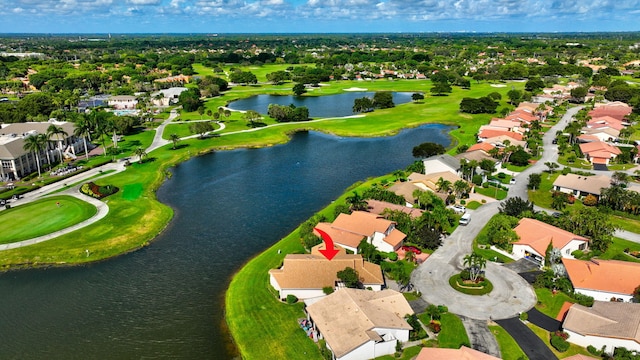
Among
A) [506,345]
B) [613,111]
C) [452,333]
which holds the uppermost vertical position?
[613,111]

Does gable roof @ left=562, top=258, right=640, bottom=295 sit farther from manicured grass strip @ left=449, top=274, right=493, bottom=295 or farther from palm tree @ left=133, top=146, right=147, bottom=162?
palm tree @ left=133, top=146, right=147, bottom=162

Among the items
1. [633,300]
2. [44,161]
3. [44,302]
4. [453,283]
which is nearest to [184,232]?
[44,302]

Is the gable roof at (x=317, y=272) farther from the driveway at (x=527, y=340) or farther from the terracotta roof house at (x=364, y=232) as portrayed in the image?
the driveway at (x=527, y=340)

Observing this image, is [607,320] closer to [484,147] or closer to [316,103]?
[484,147]

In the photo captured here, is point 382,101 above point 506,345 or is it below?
above

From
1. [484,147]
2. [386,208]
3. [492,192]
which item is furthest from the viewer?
[484,147]

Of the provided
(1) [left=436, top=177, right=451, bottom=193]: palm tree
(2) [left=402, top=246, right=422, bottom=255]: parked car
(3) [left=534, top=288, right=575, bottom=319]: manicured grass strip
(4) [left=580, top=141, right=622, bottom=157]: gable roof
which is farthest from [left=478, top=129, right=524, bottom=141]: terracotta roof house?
(3) [left=534, top=288, right=575, bottom=319]: manicured grass strip

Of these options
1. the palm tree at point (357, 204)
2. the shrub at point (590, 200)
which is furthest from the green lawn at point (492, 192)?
the palm tree at point (357, 204)

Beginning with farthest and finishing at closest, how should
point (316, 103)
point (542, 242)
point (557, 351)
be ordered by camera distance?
point (316, 103)
point (542, 242)
point (557, 351)

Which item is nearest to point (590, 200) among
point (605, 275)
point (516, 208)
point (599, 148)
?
point (516, 208)
